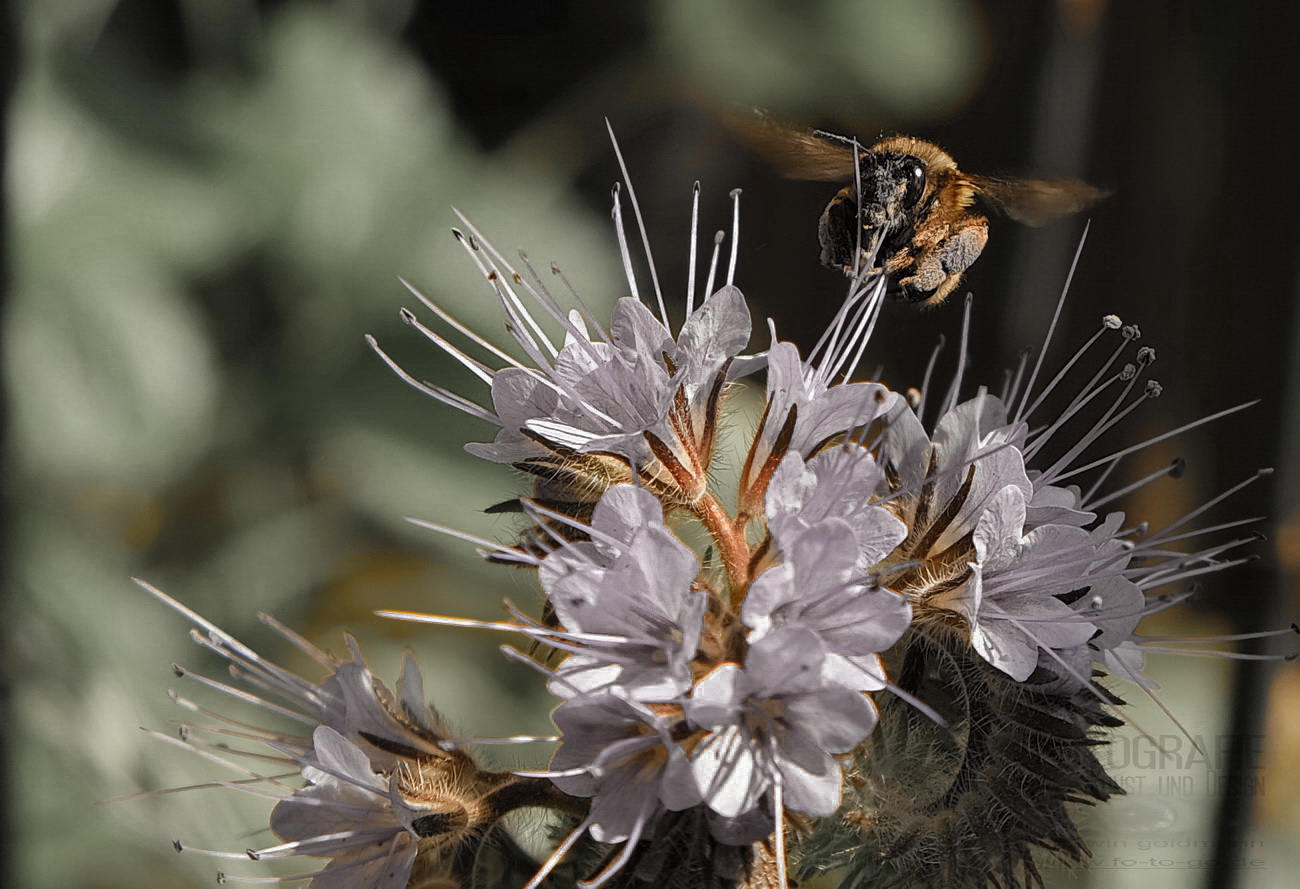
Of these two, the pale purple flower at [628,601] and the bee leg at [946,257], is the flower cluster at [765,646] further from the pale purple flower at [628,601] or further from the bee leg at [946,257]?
the bee leg at [946,257]

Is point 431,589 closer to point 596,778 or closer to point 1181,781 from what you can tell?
point 1181,781

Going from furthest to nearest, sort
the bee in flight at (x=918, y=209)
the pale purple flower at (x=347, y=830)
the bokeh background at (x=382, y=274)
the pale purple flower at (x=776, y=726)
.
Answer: the bokeh background at (x=382, y=274)
the bee in flight at (x=918, y=209)
the pale purple flower at (x=347, y=830)
the pale purple flower at (x=776, y=726)

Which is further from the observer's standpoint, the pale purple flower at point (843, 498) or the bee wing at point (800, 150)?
the bee wing at point (800, 150)

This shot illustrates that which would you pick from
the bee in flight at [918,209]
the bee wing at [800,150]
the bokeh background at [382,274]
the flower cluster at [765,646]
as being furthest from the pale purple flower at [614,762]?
the bokeh background at [382,274]

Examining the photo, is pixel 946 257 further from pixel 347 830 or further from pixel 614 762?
pixel 347 830

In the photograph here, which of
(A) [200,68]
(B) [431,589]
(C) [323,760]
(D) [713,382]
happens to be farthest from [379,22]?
(C) [323,760]

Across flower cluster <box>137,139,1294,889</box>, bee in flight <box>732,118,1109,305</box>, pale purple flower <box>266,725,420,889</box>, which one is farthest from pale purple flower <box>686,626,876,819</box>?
bee in flight <box>732,118,1109,305</box>
